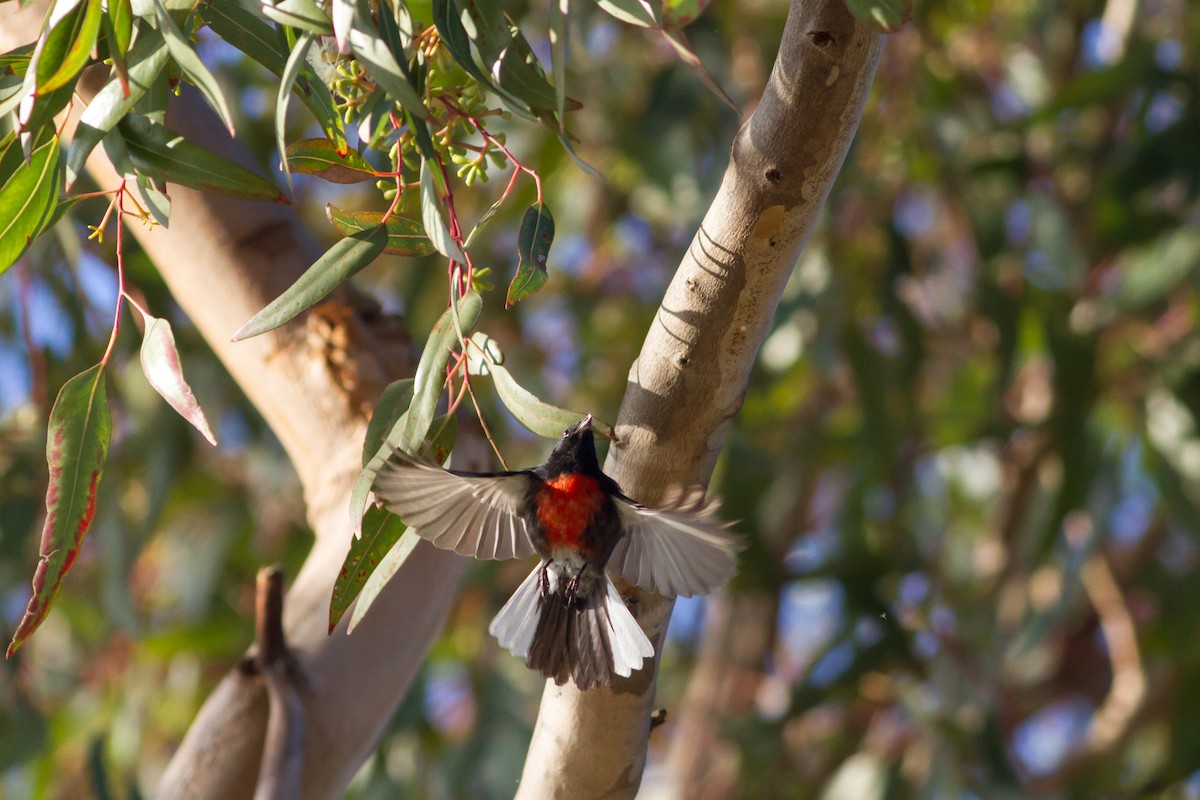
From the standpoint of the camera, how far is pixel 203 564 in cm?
305

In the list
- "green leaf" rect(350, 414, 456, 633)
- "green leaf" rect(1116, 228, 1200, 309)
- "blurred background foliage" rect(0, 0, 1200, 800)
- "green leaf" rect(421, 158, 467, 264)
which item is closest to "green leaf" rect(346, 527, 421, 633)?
"green leaf" rect(350, 414, 456, 633)

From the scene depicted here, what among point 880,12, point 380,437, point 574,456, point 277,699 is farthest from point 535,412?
point 277,699

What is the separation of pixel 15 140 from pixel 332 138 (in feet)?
0.71

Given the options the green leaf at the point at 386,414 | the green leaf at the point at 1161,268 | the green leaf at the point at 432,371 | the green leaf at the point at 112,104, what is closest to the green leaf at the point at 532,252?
the green leaf at the point at 432,371

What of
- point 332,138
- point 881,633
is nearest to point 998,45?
point 881,633

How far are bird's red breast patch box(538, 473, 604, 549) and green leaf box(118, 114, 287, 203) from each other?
0.34 meters

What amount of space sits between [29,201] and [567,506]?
0.46 m

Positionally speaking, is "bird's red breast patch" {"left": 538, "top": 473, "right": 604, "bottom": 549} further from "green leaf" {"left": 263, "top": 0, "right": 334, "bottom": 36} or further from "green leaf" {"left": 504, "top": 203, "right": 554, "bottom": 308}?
"green leaf" {"left": 263, "top": 0, "right": 334, "bottom": 36}

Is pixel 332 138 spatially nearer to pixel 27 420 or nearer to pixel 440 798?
pixel 27 420

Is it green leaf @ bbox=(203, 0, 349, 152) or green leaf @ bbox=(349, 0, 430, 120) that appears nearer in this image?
green leaf @ bbox=(349, 0, 430, 120)

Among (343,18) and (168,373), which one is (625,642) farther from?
(343,18)

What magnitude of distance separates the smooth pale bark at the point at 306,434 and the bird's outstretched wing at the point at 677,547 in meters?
0.33

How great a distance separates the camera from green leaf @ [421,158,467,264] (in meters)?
0.75

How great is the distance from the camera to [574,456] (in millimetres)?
1088
